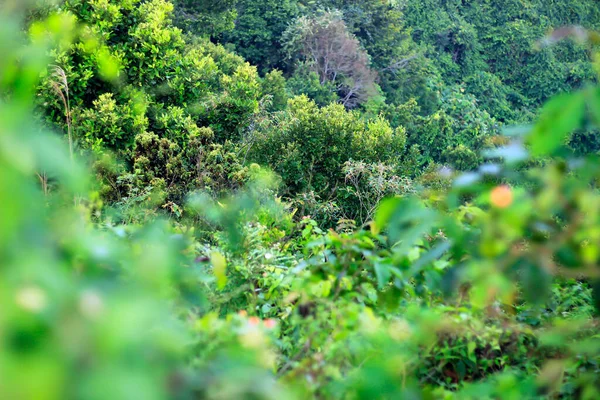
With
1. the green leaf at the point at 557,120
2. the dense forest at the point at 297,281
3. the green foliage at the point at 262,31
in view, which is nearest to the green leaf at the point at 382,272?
the dense forest at the point at 297,281

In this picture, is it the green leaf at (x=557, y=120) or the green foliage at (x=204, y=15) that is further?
the green foliage at (x=204, y=15)

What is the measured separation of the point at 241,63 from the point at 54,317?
1310 cm

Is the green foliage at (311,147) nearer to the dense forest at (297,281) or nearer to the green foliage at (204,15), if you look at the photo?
the dense forest at (297,281)

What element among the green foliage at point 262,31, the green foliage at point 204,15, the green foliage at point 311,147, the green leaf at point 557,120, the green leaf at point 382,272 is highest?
the green foliage at point 262,31

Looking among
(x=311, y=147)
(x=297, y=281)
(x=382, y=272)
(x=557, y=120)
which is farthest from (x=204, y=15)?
(x=557, y=120)

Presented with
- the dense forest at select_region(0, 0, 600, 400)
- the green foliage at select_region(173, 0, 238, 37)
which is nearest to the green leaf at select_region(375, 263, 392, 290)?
the dense forest at select_region(0, 0, 600, 400)

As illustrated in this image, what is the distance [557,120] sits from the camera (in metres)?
0.73

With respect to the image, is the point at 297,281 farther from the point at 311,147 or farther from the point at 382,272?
the point at 311,147

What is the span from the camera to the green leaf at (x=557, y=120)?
723 millimetres

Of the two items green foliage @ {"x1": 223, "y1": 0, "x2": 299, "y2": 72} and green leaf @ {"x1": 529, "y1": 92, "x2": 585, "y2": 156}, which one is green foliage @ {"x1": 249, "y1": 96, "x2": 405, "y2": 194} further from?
green leaf @ {"x1": 529, "y1": 92, "x2": 585, "y2": 156}

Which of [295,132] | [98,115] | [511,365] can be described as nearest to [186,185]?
[98,115]

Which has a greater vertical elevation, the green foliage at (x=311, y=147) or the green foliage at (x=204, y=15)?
the green foliage at (x=204, y=15)

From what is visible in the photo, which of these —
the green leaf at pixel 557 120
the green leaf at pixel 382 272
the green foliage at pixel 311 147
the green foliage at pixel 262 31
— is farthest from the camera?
the green foliage at pixel 262 31

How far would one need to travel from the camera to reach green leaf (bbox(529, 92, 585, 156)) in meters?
0.72
